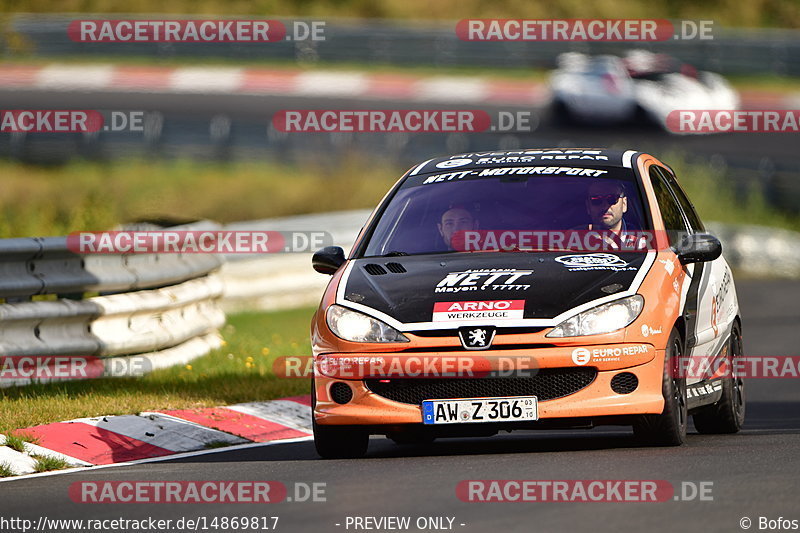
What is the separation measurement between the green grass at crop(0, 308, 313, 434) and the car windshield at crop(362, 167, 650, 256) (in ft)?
6.59

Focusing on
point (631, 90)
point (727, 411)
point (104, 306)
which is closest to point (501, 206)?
point (727, 411)

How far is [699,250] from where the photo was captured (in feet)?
30.0

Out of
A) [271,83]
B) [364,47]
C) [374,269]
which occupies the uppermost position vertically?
[364,47]

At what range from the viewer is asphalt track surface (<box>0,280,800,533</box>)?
654 centimetres

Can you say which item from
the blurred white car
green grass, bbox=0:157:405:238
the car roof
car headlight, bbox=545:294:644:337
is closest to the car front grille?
car headlight, bbox=545:294:644:337

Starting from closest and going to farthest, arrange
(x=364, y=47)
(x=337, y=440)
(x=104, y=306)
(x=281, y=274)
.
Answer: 1. (x=337, y=440)
2. (x=104, y=306)
3. (x=281, y=274)
4. (x=364, y=47)

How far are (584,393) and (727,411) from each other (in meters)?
1.96

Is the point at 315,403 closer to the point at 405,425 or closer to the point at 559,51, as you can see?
the point at 405,425

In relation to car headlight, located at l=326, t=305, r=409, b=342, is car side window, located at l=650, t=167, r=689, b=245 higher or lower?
higher

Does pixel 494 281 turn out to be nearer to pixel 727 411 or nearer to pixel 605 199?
pixel 605 199

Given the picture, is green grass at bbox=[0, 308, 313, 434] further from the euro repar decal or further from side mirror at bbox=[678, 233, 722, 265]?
side mirror at bbox=[678, 233, 722, 265]

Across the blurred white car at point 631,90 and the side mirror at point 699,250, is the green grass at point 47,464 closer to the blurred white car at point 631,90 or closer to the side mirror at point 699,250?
the side mirror at point 699,250

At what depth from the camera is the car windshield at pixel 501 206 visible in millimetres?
9484

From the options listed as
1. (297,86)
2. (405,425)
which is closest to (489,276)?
(405,425)
